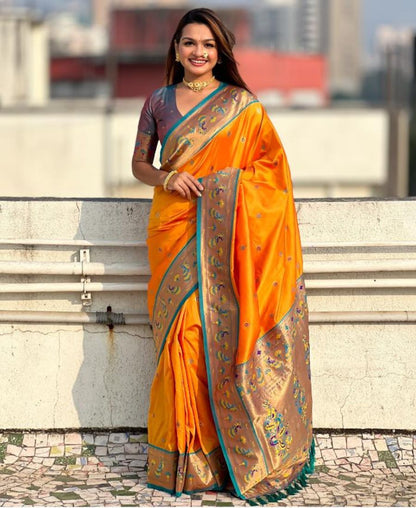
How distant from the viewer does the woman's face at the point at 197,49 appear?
3975 mm

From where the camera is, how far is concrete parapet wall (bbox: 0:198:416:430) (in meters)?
4.44

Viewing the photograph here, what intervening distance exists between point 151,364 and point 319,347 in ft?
2.29

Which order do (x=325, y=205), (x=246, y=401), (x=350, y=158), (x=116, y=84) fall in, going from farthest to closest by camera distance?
1. (x=116, y=84)
2. (x=350, y=158)
3. (x=325, y=205)
4. (x=246, y=401)

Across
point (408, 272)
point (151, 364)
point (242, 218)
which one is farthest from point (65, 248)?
point (408, 272)

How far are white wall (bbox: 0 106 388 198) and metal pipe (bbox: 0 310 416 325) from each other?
15605 millimetres

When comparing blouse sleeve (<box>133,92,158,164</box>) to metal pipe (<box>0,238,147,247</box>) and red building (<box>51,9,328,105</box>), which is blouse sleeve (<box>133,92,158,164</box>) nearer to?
metal pipe (<box>0,238,147,247</box>)

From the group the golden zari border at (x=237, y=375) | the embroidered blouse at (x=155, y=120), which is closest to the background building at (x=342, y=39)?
the embroidered blouse at (x=155, y=120)

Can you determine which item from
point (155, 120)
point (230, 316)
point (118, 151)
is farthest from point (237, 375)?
point (118, 151)

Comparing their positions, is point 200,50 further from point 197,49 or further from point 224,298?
point 224,298

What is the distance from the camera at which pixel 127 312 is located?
4.49 meters

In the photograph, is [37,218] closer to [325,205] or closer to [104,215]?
[104,215]

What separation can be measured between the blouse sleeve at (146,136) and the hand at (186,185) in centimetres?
25

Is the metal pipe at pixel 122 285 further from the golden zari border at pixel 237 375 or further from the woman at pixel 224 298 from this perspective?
the golden zari border at pixel 237 375

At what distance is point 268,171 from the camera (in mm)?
4000
